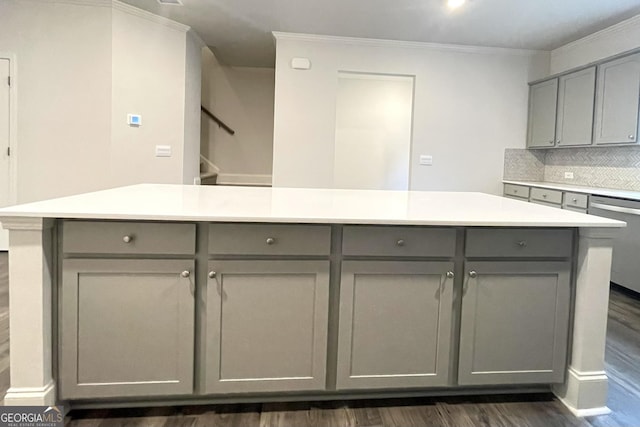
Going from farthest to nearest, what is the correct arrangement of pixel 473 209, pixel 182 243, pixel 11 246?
pixel 473 209 → pixel 182 243 → pixel 11 246

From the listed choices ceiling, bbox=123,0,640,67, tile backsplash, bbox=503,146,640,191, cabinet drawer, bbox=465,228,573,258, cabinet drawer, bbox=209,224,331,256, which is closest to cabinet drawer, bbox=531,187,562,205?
tile backsplash, bbox=503,146,640,191

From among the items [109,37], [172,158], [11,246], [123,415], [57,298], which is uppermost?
[109,37]

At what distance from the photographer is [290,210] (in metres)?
1.78

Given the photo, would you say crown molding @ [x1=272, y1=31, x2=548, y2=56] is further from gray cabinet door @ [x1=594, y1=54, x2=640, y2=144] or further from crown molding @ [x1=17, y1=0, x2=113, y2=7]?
crown molding @ [x1=17, y1=0, x2=113, y2=7]

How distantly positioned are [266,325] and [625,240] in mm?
3275

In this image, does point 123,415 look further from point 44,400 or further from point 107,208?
point 107,208

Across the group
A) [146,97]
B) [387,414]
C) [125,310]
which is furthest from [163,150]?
[387,414]

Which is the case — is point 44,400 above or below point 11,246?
below

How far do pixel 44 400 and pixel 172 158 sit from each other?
340 centimetres

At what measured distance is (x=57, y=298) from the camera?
5.44ft

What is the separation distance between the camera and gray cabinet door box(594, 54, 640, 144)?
3.83m

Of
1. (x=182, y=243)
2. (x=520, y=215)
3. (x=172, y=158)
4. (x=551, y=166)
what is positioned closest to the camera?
(x=182, y=243)

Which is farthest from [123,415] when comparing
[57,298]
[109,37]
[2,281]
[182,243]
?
[109,37]

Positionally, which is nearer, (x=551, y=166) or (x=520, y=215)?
(x=520, y=215)
